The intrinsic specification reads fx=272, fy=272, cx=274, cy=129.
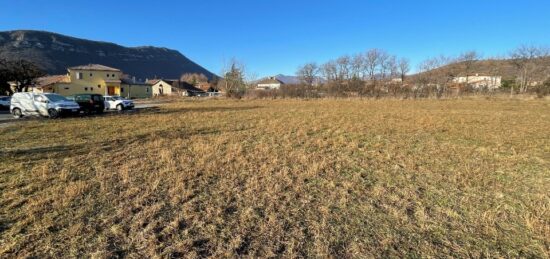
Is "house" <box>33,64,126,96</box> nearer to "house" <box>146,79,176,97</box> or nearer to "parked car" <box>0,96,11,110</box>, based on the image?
"house" <box>146,79,176,97</box>

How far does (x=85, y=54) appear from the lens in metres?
117

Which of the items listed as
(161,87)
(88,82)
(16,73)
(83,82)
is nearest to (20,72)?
(16,73)

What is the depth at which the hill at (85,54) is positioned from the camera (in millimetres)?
87438

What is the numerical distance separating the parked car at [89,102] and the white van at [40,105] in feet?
7.23

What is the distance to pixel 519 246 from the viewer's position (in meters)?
2.89

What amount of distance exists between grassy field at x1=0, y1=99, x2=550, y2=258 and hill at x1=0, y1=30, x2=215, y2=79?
222ft

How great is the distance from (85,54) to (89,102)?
122181 millimetres

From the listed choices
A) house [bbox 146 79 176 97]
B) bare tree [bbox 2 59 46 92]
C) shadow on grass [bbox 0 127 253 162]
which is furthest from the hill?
shadow on grass [bbox 0 127 253 162]

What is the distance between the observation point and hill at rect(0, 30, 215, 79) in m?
87.4

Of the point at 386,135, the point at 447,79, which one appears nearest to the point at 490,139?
the point at 386,135

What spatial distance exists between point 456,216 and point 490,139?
23.2 feet

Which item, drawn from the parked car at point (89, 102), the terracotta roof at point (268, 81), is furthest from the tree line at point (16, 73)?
the terracotta roof at point (268, 81)

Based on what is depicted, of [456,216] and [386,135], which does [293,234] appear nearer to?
[456,216]

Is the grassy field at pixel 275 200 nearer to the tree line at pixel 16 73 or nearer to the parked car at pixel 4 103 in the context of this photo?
the parked car at pixel 4 103
